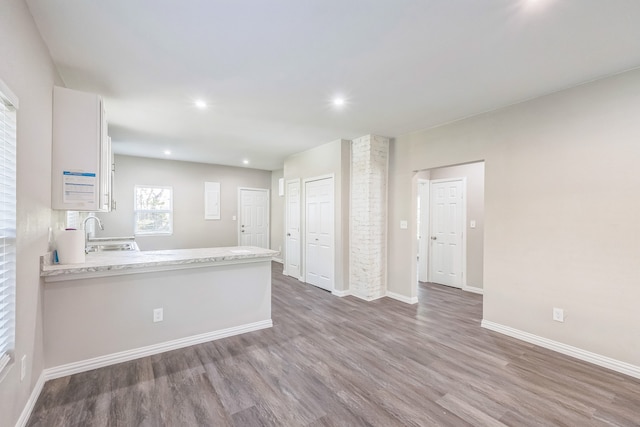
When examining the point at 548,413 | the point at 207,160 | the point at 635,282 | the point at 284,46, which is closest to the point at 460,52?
the point at 284,46

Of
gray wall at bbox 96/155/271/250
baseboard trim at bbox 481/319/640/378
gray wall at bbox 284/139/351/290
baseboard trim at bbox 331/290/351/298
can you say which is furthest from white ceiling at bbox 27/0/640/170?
gray wall at bbox 96/155/271/250

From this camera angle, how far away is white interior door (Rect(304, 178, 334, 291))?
492 centimetres

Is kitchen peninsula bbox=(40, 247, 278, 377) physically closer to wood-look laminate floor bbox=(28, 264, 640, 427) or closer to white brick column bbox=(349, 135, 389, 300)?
wood-look laminate floor bbox=(28, 264, 640, 427)

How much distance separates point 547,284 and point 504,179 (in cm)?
119

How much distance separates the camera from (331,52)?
2.18 meters

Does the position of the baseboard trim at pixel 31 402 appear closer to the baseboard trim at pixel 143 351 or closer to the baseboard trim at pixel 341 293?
the baseboard trim at pixel 143 351

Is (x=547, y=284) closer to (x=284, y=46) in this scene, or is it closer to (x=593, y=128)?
(x=593, y=128)

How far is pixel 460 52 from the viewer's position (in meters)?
2.15

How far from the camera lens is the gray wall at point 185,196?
238 inches

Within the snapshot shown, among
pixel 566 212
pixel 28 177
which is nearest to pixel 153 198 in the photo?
pixel 28 177

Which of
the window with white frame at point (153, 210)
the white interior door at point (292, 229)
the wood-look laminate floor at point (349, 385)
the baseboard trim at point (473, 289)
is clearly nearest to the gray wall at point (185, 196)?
the window with white frame at point (153, 210)

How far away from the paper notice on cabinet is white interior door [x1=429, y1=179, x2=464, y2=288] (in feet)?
17.1

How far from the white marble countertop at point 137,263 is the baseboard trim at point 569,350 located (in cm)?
280

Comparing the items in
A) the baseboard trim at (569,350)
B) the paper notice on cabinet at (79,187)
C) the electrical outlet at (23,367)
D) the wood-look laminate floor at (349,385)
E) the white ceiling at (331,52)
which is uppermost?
the white ceiling at (331,52)
